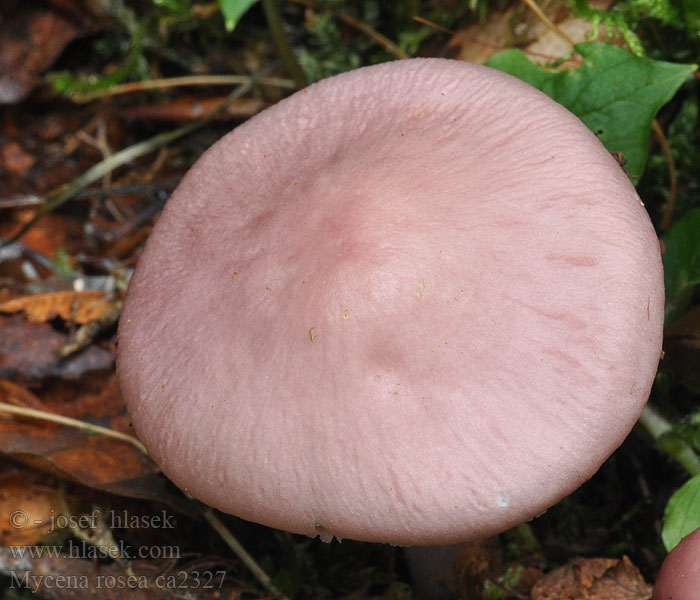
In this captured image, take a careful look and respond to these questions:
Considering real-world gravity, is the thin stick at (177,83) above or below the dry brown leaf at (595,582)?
above

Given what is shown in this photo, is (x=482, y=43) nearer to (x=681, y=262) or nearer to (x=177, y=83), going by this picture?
(x=681, y=262)

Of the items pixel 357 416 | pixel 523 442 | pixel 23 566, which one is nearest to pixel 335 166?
pixel 357 416

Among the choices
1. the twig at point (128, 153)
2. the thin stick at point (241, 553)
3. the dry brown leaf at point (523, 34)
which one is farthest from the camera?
the twig at point (128, 153)

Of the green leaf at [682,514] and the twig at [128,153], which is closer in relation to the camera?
the green leaf at [682,514]

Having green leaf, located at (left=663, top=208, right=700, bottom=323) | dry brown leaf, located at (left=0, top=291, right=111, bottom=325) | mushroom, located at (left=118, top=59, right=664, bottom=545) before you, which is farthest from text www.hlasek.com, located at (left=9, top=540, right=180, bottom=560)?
Result: green leaf, located at (left=663, top=208, right=700, bottom=323)

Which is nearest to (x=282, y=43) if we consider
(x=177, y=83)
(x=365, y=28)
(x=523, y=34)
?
(x=365, y=28)

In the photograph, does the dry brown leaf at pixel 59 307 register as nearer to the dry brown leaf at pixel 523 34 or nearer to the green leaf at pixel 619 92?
the dry brown leaf at pixel 523 34

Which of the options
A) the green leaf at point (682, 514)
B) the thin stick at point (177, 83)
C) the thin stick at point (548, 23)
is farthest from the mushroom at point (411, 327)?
the thin stick at point (177, 83)
